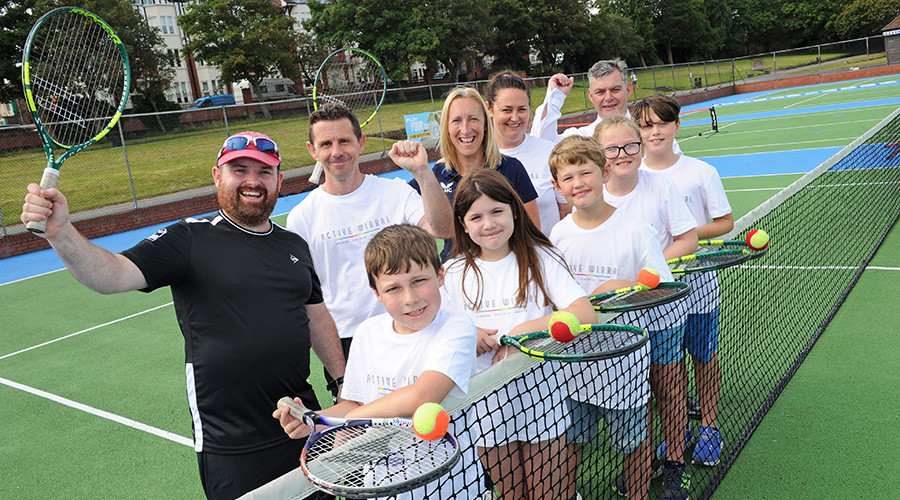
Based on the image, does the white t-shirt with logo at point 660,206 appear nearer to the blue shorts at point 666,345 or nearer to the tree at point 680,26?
the blue shorts at point 666,345

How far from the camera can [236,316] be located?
2.74m

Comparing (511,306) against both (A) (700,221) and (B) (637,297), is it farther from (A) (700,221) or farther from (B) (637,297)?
(A) (700,221)

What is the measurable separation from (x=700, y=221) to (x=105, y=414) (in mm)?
5023

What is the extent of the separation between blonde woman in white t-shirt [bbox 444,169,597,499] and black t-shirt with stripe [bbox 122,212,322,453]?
2.80 feet

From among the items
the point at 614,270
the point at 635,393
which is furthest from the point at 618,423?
the point at 614,270

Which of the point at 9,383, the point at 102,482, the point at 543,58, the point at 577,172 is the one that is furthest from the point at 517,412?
the point at 543,58

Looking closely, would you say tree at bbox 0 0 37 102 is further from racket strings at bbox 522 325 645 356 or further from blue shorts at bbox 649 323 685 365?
racket strings at bbox 522 325 645 356

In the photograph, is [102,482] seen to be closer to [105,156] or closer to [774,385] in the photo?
[774,385]

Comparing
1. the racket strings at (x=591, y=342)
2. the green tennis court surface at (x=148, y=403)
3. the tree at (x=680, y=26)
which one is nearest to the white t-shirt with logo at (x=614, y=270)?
the racket strings at (x=591, y=342)

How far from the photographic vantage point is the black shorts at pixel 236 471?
2758 mm

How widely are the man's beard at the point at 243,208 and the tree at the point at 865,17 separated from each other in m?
74.9

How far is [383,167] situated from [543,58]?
143ft

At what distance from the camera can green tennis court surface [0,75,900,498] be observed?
3926 mm

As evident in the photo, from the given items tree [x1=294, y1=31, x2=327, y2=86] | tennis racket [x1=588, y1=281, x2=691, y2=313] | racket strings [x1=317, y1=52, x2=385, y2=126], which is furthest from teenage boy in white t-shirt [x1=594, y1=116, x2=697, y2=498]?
tree [x1=294, y1=31, x2=327, y2=86]
